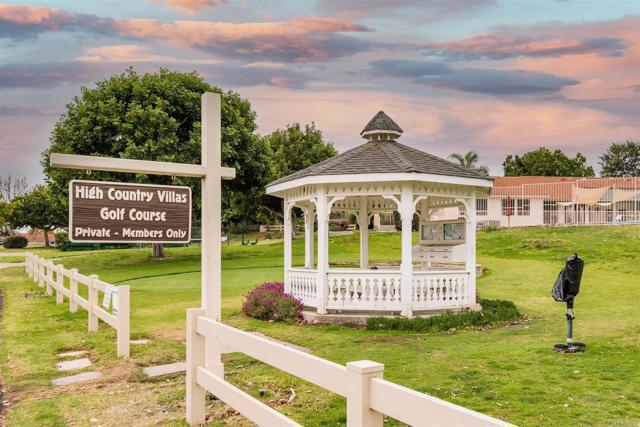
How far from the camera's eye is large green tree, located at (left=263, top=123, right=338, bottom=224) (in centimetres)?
4856

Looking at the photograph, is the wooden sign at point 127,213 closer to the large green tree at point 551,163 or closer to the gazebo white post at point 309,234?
the gazebo white post at point 309,234

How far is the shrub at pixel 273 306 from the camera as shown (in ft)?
41.3

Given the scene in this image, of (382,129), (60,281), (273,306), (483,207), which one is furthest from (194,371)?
(483,207)

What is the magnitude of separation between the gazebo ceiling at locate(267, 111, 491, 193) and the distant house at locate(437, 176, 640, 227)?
28757 mm

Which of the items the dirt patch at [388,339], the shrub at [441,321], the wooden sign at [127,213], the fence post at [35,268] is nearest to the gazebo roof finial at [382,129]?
the shrub at [441,321]

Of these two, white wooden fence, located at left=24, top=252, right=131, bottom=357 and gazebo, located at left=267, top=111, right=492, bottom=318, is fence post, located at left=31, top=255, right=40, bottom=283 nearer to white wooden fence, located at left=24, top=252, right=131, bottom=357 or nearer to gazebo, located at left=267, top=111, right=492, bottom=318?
white wooden fence, located at left=24, top=252, right=131, bottom=357

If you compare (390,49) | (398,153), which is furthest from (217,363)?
(390,49)

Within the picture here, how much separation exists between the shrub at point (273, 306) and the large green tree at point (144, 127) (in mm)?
13268

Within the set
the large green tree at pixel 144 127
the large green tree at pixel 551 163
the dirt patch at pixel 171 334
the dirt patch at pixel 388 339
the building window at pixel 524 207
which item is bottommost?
the dirt patch at pixel 388 339

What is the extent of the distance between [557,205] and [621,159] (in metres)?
57.9

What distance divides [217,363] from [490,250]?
80.6 feet

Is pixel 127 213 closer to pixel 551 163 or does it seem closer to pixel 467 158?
pixel 467 158

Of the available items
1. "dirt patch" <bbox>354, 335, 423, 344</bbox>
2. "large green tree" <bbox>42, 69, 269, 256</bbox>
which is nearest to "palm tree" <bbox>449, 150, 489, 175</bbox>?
"large green tree" <bbox>42, 69, 269, 256</bbox>

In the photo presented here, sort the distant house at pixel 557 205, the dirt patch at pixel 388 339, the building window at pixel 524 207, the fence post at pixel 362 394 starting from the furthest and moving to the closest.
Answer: the building window at pixel 524 207 < the distant house at pixel 557 205 < the dirt patch at pixel 388 339 < the fence post at pixel 362 394
